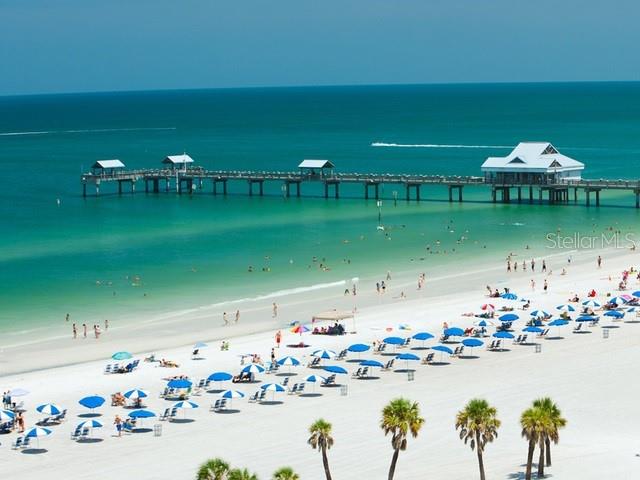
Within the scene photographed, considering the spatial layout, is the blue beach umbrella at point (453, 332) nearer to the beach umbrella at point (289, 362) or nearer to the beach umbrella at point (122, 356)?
the beach umbrella at point (289, 362)

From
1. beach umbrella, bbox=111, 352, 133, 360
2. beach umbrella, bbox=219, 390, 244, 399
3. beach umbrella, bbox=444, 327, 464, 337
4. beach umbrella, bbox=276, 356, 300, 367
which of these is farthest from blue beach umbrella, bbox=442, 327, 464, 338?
beach umbrella, bbox=111, 352, 133, 360

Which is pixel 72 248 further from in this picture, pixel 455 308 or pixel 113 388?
pixel 113 388

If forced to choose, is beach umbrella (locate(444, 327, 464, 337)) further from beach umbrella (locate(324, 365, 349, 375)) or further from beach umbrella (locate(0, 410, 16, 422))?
beach umbrella (locate(0, 410, 16, 422))

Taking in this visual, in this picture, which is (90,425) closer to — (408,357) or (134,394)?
(134,394)

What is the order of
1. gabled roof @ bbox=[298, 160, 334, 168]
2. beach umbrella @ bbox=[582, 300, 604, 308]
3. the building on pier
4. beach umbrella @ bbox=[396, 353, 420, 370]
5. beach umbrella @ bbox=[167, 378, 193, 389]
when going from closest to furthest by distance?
beach umbrella @ bbox=[167, 378, 193, 389] → beach umbrella @ bbox=[396, 353, 420, 370] → beach umbrella @ bbox=[582, 300, 604, 308] → the building on pier → gabled roof @ bbox=[298, 160, 334, 168]

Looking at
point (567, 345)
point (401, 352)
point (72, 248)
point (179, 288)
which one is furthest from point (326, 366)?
point (72, 248)

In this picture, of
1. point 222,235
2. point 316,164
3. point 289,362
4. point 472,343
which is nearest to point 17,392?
point 289,362
